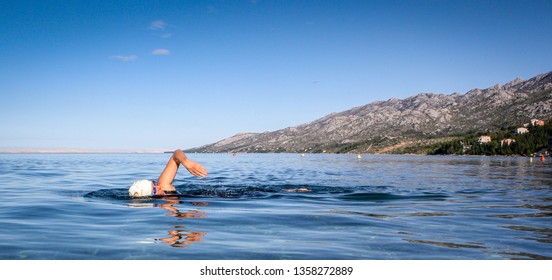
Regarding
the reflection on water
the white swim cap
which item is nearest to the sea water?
the reflection on water

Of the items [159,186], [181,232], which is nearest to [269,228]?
[181,232]

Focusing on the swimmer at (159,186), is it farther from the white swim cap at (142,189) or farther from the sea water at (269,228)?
the sea water at (269,228)

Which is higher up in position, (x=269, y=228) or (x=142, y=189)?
(x=142, y=189)

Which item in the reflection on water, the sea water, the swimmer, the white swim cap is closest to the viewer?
the sea water

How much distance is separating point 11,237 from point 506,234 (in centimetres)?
1197

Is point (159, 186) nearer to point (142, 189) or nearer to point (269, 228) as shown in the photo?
point (142, 189)

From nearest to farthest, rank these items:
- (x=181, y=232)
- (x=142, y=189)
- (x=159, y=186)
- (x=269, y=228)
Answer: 1. (x=181, y=232)
2. (x=269, y=228)
3. (x=142, y=189)
4. (x=159, y=186)

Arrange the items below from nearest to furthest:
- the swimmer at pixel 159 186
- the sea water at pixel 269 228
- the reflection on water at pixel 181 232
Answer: the sea water at pixel 269 228
the reflection on water at pixel 181 232
the swimmer at pixel 159 186

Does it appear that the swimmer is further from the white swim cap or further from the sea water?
the sea water

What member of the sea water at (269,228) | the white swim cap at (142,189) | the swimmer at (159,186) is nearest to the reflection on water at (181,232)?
the sea water at (269,228)

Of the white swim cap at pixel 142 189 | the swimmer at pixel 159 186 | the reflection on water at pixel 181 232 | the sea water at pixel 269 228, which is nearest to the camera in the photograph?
the sea water at pixel 269 228
